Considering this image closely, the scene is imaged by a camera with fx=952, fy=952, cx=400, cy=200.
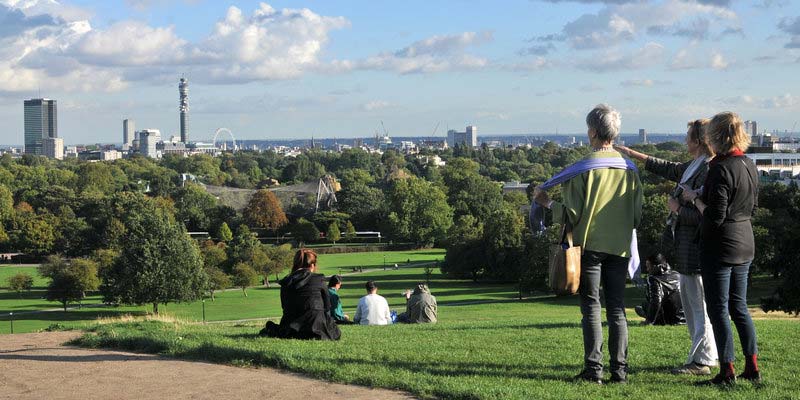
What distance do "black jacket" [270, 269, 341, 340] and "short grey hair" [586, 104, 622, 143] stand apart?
13.5 ft

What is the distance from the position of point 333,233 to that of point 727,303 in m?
85.9

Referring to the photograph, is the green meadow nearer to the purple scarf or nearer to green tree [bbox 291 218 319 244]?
the purple scarf

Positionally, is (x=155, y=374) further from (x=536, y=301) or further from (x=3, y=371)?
(x=536, y=301)

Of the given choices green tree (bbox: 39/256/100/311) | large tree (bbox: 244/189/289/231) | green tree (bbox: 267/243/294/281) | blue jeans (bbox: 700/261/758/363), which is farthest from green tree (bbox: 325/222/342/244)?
blue jeans (bbox: 700/261/758/363)

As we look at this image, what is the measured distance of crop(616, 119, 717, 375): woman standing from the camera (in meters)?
8.21

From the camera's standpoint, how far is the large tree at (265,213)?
323 feet

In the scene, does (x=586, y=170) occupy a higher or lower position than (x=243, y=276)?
higher

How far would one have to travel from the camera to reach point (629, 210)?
25.7 feet

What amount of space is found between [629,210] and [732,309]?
1.13 metres

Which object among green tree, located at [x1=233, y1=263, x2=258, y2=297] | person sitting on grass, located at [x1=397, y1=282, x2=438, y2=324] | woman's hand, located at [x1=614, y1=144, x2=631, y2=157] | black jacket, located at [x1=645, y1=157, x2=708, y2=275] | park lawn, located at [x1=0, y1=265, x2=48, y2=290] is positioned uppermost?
woman's hand, located at [x1=614, y1=144, x2=631, y2=157]

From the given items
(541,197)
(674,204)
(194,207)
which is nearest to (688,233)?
(674,204)

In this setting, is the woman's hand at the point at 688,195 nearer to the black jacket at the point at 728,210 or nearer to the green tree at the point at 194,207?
the black jacket at the point at 728,210

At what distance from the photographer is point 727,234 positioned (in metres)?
7.47

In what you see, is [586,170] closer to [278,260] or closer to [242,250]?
[242,250]
